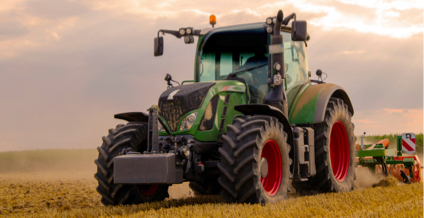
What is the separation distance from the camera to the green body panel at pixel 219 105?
261 inches

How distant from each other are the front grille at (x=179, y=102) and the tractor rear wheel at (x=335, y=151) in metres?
2.21

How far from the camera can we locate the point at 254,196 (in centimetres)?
585

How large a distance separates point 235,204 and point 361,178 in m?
5.30

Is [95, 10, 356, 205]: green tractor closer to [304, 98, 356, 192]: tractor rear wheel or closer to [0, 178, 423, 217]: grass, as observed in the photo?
[304, 98, 356, 192]: tractor rear wheel

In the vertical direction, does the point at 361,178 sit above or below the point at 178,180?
below

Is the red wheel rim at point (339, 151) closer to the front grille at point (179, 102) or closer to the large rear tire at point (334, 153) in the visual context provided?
the large rear tire at point (334, 153)

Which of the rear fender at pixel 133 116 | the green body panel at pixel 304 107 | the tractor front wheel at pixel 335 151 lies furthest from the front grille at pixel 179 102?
the tractor front wheel at pixel 335 151

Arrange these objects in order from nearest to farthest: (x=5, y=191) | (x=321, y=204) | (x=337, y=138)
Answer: (x=321, y=204), (x=337, y=138), (x=5, y=191)

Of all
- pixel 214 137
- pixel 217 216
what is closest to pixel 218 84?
pixel 214 137

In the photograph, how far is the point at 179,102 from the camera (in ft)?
22.1

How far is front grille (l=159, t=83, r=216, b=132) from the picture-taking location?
6695 millimetres

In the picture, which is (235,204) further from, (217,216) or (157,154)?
(157,154)

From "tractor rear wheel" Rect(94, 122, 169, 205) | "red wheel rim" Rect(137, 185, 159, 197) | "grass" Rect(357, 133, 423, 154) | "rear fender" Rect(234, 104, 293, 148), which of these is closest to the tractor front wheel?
"rear fender" Rect(234, 104, 293, 148)

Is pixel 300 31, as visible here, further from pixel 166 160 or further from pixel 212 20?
pixel 166 160
